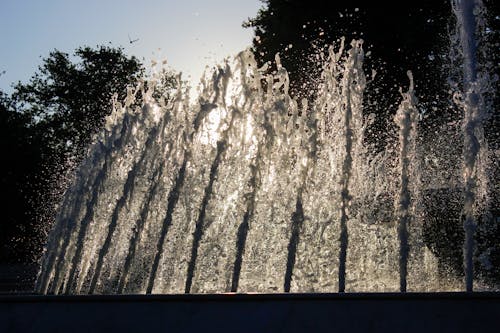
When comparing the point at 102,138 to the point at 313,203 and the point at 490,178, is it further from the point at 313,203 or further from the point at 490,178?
the point at 490,178

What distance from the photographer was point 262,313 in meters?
3.65

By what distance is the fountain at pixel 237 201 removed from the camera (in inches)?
308

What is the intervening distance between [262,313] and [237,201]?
6.00 meters

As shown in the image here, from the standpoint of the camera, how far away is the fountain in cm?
782

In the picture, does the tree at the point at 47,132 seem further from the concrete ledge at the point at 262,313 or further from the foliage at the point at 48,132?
the concrete ledge at the point at 262,313

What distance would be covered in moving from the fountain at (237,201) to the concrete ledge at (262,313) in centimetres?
286

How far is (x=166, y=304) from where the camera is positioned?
12.5 ft

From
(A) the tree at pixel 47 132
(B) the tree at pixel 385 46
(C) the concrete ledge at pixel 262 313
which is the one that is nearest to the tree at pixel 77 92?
(A) the tree at pixel 47 132

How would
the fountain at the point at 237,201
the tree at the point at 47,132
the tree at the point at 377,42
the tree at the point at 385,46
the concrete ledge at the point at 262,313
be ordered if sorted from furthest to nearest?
the tree at the point at 47,132 → the tree at the point at 377,42 → the tree at the point at 385,46 → the fountain at the point at 237,201 → the concrete ledge at the point at 262,313

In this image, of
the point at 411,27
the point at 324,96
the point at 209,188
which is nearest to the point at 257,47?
the point at 411,27

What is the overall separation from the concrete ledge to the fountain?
2858 mm

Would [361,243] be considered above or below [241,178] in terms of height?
below

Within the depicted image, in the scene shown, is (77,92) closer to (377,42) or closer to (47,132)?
(47,132)

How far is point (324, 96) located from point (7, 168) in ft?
54.7
